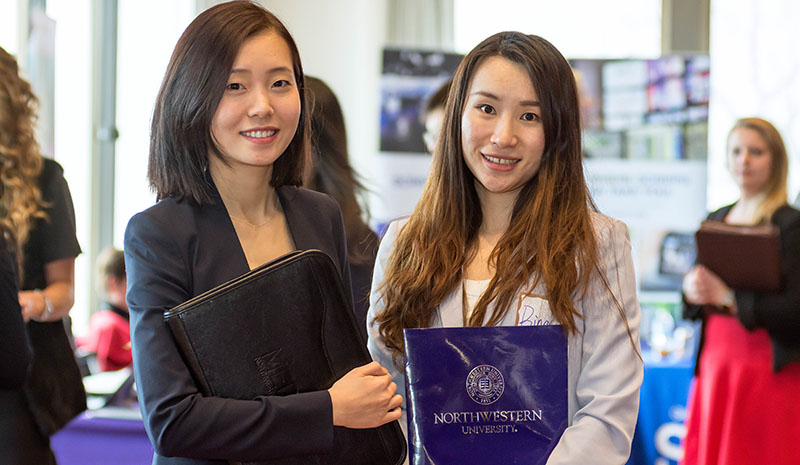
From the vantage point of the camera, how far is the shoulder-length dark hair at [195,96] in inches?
58.5

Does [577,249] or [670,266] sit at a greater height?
[577,249]

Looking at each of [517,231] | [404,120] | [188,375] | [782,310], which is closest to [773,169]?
[782,310]

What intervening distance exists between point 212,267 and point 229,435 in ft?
0.99

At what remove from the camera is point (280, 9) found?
6.32 metres

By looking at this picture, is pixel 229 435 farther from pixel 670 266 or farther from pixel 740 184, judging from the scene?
pixel 670 266

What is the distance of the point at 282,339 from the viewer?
1404 mm

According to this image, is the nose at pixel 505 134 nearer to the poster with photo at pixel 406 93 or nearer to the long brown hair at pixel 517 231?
the long brown hair at pixel 517 231

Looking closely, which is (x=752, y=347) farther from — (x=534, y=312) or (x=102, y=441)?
(x=102, y=441)

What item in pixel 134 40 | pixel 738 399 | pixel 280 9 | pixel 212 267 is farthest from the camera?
pixel 280 9

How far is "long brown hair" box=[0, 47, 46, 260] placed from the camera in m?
2.19

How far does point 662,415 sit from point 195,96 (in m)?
3.43

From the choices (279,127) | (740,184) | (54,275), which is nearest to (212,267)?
(279,127)

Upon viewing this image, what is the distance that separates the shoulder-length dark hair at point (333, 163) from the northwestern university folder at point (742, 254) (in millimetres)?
1372

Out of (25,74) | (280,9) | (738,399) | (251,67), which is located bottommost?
(738,399)
